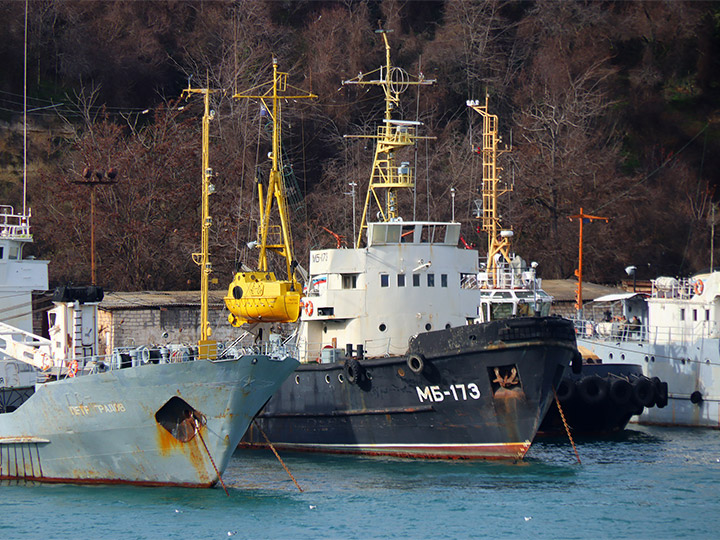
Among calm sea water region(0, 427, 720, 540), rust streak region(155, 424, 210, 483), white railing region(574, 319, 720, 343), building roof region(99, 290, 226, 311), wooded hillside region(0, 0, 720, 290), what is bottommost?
calm sea water region(0, 427, 720, 540)

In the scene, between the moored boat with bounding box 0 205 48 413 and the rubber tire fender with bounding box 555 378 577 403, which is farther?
the rubber tire fender with bounding box 555 378 577 403

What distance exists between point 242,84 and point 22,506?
1368 inches

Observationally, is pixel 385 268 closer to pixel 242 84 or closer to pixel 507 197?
pixel 507 197

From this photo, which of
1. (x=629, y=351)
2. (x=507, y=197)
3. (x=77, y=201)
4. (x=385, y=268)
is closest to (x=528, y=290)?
(x=629, y=351)

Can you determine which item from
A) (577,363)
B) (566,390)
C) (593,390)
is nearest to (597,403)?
(593,390)

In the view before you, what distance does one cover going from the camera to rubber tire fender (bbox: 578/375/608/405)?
3078cm

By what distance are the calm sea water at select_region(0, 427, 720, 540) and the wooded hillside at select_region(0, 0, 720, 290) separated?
20360mm

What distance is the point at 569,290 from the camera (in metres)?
44.1

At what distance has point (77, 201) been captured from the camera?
45250 millimetres

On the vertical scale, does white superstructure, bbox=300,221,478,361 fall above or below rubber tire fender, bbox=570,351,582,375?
above

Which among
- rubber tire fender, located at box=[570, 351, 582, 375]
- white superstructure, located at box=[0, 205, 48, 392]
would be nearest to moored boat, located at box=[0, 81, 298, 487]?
white superstructure, located at box=[0, 205, 48, 392]

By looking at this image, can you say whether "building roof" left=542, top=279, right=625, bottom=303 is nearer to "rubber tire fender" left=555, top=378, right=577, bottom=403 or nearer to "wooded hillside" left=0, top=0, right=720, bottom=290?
"wooded hillside" left=0, top=0, right=720, bottom=290

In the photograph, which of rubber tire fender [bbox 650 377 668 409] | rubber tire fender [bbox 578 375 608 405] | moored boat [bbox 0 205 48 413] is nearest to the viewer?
moored boat [bbox 0 205 48 413]

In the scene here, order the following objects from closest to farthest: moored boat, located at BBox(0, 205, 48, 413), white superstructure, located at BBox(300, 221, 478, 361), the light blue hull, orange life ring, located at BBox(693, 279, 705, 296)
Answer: the light blue hull → moored boat, located at BBox(0, 205, 48, 413) → white superstructure, located at BBox(300, 221, 478, 361) → orange life ring, located at BBox(693, 279, 705, 296)
